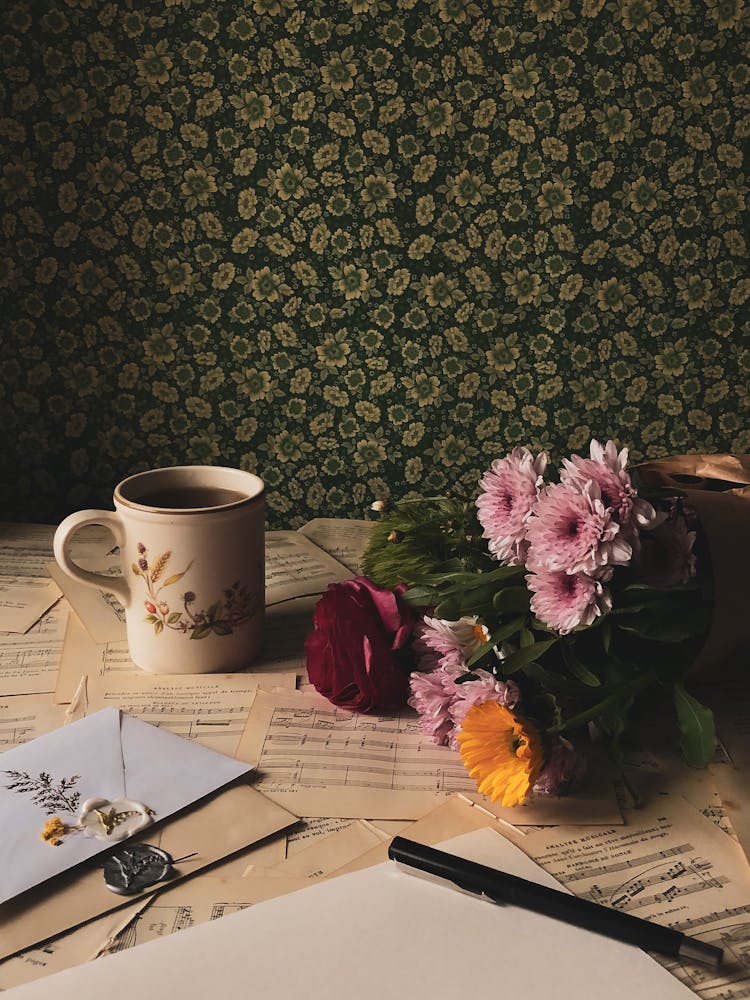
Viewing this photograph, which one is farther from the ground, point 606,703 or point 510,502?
point 510,502

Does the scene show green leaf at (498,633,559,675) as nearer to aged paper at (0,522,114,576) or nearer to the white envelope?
the white envelope

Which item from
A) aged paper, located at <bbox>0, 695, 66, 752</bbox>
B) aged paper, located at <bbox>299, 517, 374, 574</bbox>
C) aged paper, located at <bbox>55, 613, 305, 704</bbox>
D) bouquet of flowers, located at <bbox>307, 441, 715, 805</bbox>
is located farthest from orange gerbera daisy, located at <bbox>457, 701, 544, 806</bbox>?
aged paper, located at <bbox>299, 517, 374, 574</bbox>

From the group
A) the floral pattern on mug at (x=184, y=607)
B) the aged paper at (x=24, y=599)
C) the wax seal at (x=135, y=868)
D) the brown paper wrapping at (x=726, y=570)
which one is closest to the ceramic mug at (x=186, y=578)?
the floral pattern on mug at (x=184, y=607)

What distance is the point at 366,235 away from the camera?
1135mm

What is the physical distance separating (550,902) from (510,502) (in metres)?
0.28

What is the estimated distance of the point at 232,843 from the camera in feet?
2.05

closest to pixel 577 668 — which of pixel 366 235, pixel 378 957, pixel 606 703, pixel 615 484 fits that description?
pixel 606 703

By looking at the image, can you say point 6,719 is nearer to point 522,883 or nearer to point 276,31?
point 522,883

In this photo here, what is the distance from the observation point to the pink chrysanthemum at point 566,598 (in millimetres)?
658

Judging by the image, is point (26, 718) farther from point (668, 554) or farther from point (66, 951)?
point (668, 554)

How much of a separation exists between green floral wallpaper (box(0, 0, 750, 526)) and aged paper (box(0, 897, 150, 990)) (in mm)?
718

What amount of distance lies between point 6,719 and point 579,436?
2.34 ft

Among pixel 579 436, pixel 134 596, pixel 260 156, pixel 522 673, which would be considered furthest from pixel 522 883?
pixel 260 156

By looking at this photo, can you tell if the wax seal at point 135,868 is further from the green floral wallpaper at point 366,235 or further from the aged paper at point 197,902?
the green floral wallpaper at point 366,235
